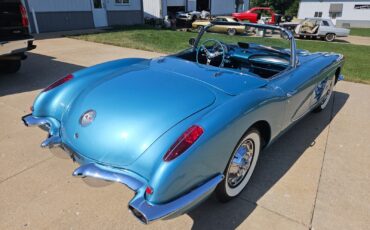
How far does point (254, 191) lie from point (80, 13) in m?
14.8

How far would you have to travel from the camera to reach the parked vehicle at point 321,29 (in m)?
16.5

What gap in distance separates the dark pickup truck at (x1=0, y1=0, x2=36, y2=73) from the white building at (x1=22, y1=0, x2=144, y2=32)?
823 centimetres

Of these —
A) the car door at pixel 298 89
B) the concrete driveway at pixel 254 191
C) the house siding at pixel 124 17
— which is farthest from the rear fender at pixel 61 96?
the house siding at pixel 124 17

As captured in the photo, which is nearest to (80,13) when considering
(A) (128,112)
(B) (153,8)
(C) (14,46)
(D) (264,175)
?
(B) (153,8)

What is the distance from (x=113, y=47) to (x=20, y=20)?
4.21 m

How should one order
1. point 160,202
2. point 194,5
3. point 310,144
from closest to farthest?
point 160,202
point 310,144
point 194,5

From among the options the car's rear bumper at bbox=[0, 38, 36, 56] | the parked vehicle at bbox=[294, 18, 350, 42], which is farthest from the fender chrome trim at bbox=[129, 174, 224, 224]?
the parked vehicle at bbox=[294, 18, 350, 42]

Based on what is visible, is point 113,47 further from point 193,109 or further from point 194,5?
point 194,5

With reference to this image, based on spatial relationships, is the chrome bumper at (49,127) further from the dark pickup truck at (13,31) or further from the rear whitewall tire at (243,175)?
the dark pickup truck at (13,31)

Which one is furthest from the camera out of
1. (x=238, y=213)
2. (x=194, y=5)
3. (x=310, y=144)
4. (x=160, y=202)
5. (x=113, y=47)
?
(x=194, y=5)

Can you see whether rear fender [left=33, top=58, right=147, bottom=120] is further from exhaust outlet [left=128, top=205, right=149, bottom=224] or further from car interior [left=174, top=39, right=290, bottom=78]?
exhaust outlet [left=128, top=205, right=149, bottom=224]

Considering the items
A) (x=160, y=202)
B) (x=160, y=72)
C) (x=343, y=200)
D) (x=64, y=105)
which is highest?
(x=160, y=72)

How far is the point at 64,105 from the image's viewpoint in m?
2.58

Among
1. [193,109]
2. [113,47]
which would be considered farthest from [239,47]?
[113,47]
